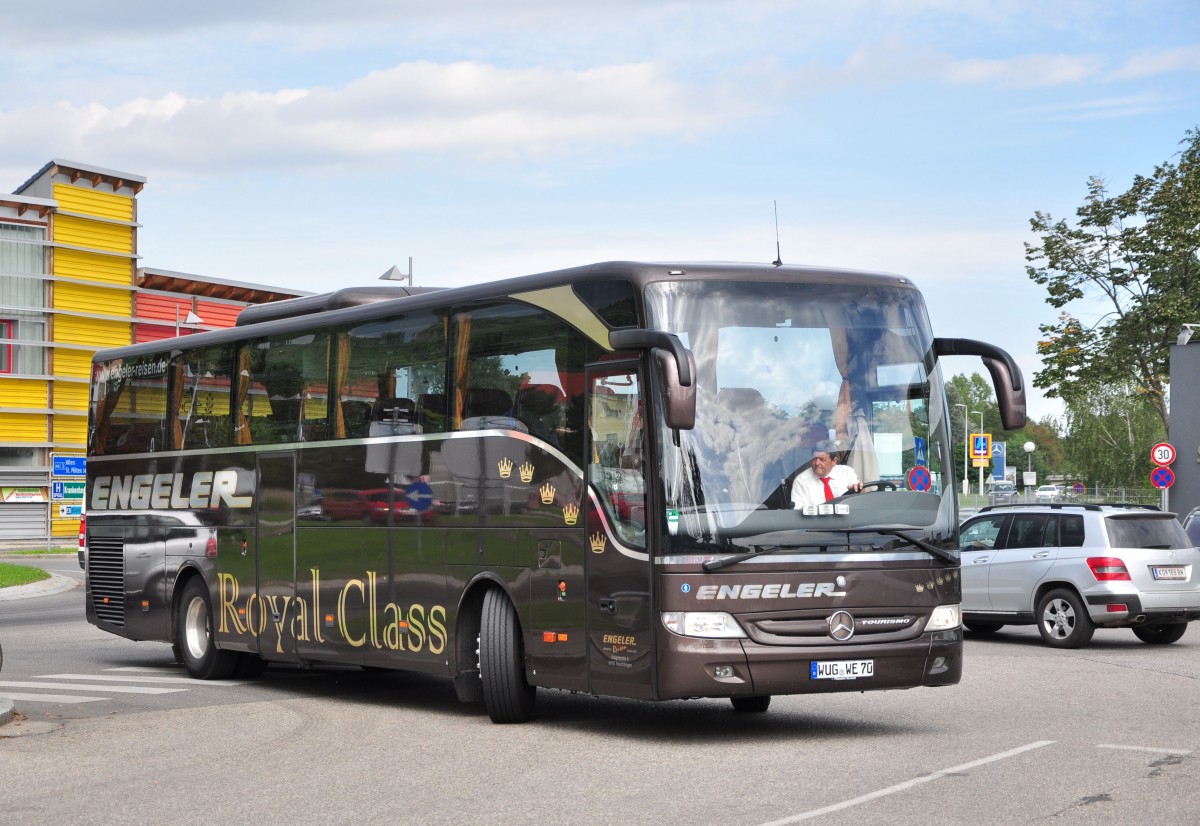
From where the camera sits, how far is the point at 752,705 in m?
13.3

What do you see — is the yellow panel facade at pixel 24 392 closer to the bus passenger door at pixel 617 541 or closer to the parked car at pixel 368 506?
the parked car at pixel 368 506

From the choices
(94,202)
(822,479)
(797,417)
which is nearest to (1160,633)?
(822,479)

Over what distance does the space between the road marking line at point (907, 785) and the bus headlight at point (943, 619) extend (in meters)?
1.07

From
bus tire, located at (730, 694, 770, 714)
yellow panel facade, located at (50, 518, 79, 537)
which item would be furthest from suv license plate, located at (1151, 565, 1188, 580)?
yellow panel facade, located at (50, 518, 79, 537)

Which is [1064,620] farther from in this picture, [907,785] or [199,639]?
[907,785]

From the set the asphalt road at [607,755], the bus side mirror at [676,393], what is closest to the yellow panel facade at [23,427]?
the asphalt road at [607,755]

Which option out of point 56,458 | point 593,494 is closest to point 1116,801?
point 593,494

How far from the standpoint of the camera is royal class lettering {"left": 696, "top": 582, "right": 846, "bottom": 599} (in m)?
11.0

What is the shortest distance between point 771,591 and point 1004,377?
237 centimetres

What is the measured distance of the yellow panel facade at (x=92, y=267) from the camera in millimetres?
52438

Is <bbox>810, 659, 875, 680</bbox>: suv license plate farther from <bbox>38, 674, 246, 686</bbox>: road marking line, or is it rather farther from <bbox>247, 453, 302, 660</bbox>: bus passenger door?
<bbox>38, 674, 246, 686</bbox>: road marking line

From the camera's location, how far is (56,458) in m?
42.9

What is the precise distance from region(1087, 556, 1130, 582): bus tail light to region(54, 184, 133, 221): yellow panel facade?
4032 cm

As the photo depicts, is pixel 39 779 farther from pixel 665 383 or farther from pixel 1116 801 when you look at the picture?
pixel 1116 801
